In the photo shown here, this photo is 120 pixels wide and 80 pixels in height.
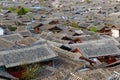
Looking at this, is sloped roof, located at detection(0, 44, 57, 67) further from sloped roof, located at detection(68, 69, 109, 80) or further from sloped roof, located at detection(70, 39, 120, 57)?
sloped roof, located at detection(68, 69, 109, 80)

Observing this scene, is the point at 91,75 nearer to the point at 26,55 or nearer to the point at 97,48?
the point at 26,55

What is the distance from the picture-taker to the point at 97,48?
2067 cm

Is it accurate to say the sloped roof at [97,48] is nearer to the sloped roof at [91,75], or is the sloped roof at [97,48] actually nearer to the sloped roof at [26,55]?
the sloped roof at [26,55]

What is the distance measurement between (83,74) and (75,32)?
1833 cm

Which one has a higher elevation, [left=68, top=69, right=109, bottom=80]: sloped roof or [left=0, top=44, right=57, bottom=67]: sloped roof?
[left=68, top=69, right=109, bottom=80]: sloped roof

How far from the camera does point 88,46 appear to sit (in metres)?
20.6

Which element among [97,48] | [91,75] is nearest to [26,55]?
[91,75]

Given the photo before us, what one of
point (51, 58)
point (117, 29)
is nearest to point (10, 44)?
point (51, 58)

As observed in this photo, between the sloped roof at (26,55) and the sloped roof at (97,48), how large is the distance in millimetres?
2943

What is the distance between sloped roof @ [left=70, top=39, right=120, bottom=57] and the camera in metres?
20.0

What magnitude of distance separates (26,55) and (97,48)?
5.50 metres

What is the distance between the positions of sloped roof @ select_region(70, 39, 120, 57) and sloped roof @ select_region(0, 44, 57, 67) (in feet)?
9.66

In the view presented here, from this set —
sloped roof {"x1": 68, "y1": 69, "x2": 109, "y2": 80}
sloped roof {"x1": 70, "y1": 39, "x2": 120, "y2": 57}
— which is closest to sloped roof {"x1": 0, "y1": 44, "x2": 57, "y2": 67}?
sloped roof {"x1": 70, "y1": 39, "x2": 120, "y2": 57}

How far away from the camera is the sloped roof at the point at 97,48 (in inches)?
788
